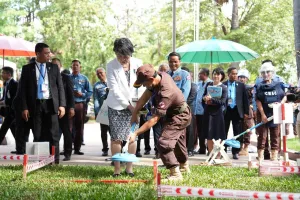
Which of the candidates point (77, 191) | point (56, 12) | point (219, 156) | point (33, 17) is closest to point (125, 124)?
point (77, 191)

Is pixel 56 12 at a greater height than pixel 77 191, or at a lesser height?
greater

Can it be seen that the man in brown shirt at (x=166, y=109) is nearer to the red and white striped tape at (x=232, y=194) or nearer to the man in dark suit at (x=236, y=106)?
the red and white striped tape at (x=232, y=194)

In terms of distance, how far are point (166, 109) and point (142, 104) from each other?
1.55 ft

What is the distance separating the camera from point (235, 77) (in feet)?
40.0

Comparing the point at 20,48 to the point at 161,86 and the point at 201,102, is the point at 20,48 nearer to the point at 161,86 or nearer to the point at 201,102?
the point at 201,102

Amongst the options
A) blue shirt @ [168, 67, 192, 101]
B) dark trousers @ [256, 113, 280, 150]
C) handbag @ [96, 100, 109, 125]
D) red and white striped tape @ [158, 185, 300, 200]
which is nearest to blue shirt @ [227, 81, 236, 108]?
dark trousers @ [256, 113, 280, 150]

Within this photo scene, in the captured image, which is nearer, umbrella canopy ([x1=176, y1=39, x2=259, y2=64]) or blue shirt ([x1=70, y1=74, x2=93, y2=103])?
umbrella canopy ([x1=176, y1=39, x2=259, y2=64])

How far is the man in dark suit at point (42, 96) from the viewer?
30.3ft

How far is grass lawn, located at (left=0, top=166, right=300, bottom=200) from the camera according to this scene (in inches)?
258

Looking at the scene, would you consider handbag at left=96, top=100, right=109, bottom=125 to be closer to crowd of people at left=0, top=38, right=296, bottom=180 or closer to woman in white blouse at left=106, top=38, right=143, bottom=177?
crowd of people at left=0, top=38, right=296, bottom=180

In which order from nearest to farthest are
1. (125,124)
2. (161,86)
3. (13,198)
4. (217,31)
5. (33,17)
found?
(13,198)
(161,86)
(125,124)
(217,31)
(33,17)

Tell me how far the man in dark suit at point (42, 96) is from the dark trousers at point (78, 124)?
298cm

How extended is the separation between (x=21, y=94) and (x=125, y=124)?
1974 mm

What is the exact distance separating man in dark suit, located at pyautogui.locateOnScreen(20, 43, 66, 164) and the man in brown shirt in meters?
→ 2.17
